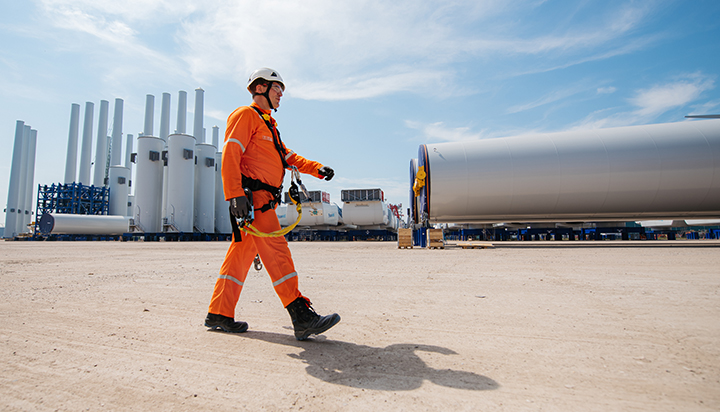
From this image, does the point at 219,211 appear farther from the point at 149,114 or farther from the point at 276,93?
the point at 276,93

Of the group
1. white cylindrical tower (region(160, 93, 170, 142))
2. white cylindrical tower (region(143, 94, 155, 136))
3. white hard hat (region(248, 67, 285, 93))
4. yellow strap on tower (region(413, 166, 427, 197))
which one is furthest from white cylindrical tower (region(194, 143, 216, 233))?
white hard hat (region(248, 67, 285, 93))

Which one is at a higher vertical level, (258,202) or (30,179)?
(30,179)

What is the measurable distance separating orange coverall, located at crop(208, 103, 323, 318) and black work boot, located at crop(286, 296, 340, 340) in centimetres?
6

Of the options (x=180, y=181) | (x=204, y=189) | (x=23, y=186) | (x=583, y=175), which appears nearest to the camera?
(x=583, y=175)

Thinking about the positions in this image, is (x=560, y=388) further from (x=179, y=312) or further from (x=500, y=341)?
(x=179, y=312)

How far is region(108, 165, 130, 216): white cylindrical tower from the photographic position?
122 feet

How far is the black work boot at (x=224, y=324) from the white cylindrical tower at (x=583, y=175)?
12.1 metres

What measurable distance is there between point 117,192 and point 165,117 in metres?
9.92

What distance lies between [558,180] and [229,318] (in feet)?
44.7

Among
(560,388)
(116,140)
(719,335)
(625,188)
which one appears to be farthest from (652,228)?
(116,140)

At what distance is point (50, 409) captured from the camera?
141cm

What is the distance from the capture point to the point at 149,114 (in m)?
42.0

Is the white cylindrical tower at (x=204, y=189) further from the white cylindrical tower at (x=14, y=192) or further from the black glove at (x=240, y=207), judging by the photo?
the black glove at (x=240, y=207)

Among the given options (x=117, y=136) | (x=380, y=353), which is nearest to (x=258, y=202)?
(x=380, y=353)
